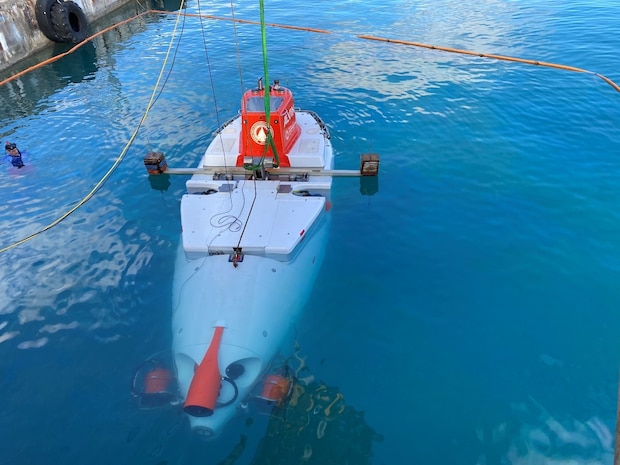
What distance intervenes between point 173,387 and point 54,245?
6.74m

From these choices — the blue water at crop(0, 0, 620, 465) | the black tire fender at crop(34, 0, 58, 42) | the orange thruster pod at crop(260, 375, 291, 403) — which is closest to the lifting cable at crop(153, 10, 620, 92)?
the blue water at crop(0, 0, 620, 465)

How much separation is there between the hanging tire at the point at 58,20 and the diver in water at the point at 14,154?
17.8 meters

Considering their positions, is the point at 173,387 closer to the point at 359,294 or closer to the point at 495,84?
the point at 359,294

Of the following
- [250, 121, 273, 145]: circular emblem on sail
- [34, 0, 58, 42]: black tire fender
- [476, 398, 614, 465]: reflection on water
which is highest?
[34, 0, 58, 42]: black tire fender

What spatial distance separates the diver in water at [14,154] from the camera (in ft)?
47.0

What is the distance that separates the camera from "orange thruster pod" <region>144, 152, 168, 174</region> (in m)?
13.8

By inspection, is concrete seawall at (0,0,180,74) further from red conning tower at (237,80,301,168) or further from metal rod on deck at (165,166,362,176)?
red conning tower at (237,80,301,168)

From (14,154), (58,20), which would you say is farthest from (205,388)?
(58,20)

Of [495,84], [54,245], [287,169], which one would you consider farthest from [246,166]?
[495,84]

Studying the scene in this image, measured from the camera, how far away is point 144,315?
962cm

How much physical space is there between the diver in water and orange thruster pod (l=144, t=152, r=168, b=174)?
489 cm

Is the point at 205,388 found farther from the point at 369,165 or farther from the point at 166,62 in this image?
the point at 166,62

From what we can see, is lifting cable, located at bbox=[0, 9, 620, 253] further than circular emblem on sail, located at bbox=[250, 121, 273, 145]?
Yes

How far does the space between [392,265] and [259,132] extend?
5.59m
